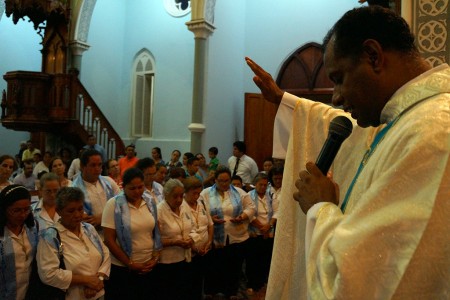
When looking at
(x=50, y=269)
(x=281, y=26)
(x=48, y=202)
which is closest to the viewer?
(x=50, y=269)

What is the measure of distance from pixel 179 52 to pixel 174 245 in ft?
26.6

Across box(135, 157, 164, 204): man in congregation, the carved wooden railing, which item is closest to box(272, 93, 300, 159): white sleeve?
box(135, 157, 164, 204): man in congregation

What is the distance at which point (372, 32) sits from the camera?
50.7 inches

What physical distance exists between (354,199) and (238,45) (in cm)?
1017

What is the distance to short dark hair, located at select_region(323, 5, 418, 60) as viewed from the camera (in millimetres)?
1286

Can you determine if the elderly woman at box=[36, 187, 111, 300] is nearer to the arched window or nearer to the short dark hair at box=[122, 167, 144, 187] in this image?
the short dark hair at box=[122, 167, 144, 187]

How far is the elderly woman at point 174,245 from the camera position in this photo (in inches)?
165

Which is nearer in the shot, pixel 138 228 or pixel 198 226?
pixel 138 228

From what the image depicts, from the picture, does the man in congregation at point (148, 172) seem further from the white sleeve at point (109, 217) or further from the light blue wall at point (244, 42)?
the light blue wall at point (244, 42)

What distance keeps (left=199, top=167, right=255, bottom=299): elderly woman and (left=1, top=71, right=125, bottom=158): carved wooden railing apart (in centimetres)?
578

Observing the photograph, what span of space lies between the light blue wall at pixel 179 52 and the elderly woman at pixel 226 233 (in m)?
4.76

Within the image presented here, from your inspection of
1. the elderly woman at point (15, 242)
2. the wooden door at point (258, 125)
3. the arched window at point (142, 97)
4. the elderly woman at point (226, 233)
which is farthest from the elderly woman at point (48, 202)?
the arched window at point (142, 97)

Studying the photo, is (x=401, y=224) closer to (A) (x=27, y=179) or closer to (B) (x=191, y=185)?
(B) (x=191, y=185)

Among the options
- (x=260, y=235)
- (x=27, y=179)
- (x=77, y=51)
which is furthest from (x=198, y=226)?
(x=77, y=51)
